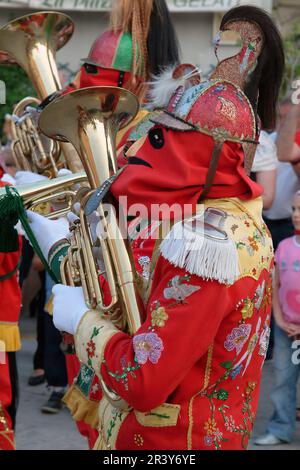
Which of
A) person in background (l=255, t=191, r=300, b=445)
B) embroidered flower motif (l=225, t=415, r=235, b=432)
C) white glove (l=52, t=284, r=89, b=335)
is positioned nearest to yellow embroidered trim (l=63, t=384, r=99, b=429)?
white glove (l=52, t=284, r=89, b=335)

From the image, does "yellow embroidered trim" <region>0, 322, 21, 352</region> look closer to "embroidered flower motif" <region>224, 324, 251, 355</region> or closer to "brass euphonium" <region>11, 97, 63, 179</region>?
"brass euphonium" <region>11, 97, 63, 179</region>

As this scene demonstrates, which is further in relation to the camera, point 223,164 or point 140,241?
point 140,241

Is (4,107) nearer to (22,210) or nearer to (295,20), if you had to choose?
(295,20)

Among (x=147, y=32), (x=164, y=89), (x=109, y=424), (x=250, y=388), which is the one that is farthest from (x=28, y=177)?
(x=250, y=388)

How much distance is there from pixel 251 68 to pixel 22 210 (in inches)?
35.6

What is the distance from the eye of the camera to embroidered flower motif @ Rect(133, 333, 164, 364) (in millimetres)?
2066

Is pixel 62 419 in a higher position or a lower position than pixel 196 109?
lower

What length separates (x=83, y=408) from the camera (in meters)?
2.88

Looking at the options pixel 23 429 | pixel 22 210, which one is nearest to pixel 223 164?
pixel 22 210

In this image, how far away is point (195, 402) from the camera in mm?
2234

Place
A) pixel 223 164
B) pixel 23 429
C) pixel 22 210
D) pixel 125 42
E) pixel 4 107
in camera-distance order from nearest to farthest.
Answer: pixel 223 164 < pixel 22 210 < pixel 125 42 < pixel 23 429 < pixel 4 107

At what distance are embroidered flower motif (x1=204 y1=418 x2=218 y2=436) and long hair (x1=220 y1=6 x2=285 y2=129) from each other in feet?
2.68

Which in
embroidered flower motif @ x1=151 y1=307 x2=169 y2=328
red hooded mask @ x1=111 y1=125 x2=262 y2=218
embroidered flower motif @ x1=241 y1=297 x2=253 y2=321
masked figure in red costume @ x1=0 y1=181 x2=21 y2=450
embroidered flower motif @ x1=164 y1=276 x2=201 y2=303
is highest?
red hooded mask @ x1=111 y1=125 x2=262 y2=218

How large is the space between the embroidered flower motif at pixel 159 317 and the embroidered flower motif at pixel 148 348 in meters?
0.03
